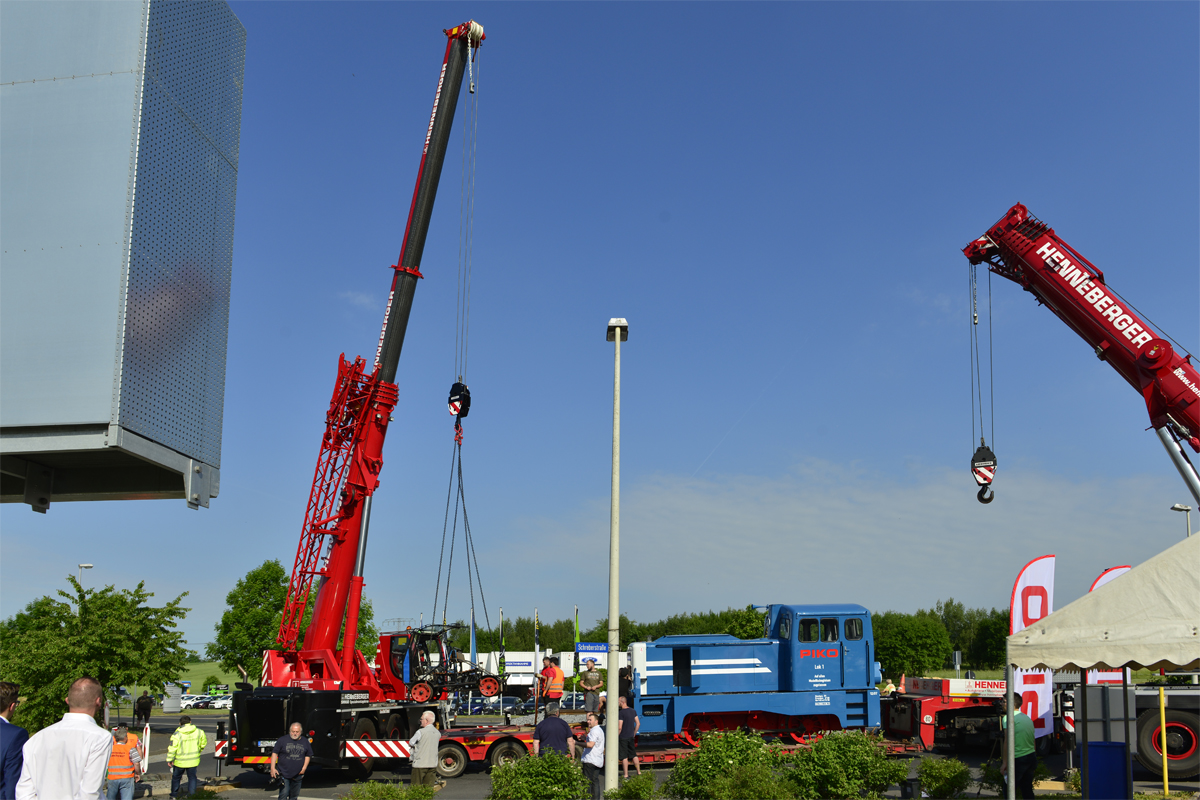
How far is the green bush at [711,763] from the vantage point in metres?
11.9

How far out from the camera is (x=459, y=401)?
776 inches

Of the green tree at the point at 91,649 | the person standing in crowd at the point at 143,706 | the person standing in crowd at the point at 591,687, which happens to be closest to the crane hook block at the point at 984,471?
the person standing in crowd at the point at 591,687

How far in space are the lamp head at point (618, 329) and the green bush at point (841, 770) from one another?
252 inches

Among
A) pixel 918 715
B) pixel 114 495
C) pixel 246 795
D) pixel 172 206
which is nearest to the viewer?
pixel 172 206

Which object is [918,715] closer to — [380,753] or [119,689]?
[380,753]

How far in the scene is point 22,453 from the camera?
5.21 metres

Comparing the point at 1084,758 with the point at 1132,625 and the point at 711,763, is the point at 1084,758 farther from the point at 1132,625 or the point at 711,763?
the point at 711,763

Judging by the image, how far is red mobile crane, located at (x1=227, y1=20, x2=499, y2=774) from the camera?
53.6 feet

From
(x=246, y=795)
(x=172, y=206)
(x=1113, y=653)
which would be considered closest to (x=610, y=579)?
(x=1113, y=653)

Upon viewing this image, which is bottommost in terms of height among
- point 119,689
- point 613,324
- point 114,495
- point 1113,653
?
point 119,689

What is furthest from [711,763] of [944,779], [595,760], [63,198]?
[63,198]

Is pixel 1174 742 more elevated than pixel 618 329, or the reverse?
pixel 618 329

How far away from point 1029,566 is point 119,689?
27756mm

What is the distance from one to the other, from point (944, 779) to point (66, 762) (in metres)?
11.3
